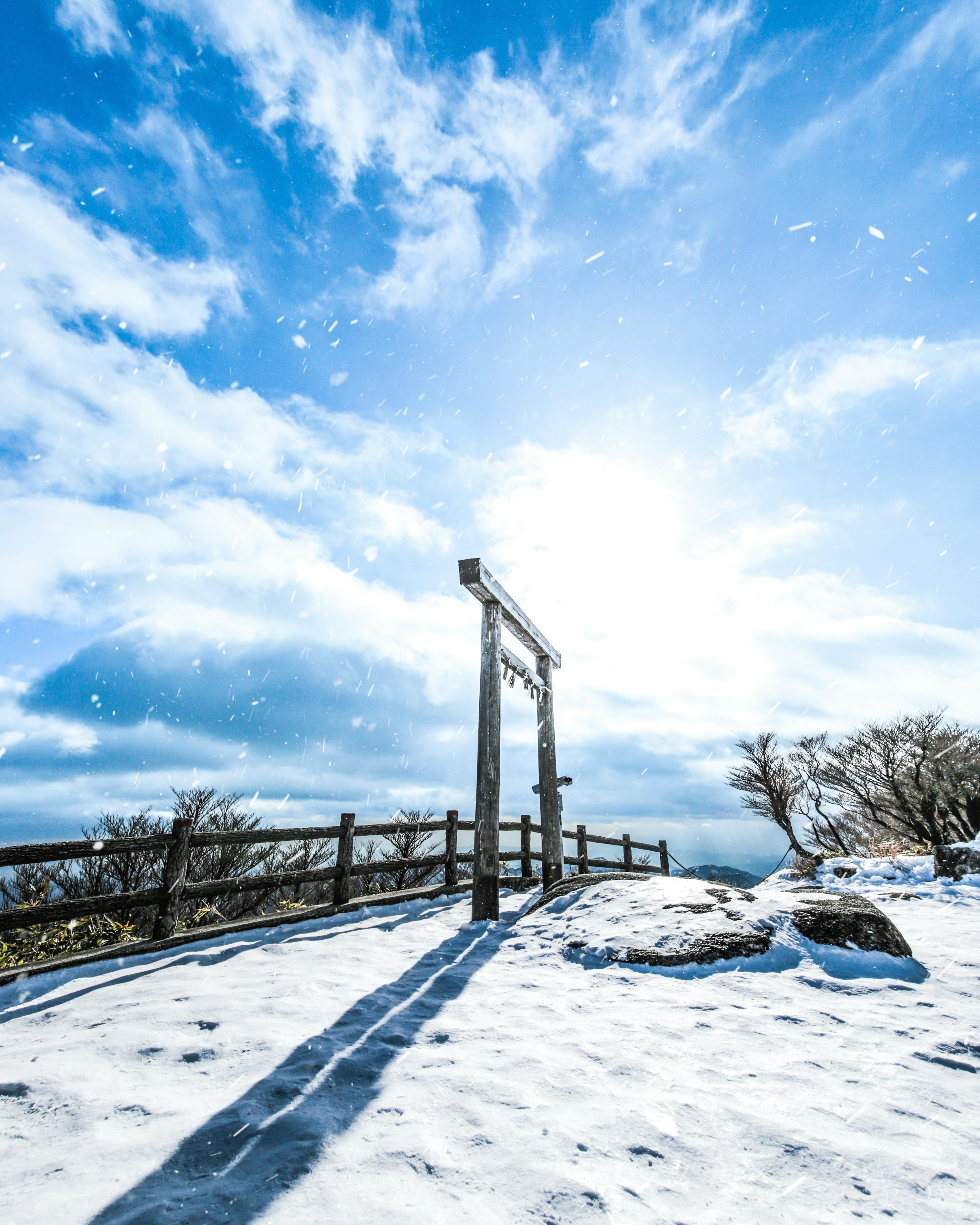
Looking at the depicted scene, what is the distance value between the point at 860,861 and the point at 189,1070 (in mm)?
12783

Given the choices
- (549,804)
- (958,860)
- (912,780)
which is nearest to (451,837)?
(549,804)

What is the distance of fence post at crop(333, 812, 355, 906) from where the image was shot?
6977mm

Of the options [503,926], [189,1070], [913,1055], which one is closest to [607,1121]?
[913,1055]

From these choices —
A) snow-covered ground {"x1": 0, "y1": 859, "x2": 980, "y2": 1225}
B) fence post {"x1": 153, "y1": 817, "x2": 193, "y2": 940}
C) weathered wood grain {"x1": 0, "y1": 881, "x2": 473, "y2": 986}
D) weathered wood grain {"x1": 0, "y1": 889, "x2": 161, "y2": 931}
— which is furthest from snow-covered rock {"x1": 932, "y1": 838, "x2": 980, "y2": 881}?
weathered wood grain {"x1": 0, "y1": 889, "x2": 161, "y2": 931}

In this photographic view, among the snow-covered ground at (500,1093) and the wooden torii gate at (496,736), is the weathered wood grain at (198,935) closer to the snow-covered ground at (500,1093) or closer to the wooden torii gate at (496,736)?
the snow-covered ground at (500,1093)

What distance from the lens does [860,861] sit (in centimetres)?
1112

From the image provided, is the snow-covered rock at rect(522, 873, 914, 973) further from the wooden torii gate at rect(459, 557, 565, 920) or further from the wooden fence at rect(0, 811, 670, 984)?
the wooden fence at rect(0, 811, 670, 984)

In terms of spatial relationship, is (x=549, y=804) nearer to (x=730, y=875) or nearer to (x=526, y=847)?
(x=526, y=847)

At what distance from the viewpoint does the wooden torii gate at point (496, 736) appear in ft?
22.5

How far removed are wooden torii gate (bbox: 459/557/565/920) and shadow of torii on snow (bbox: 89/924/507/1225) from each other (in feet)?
10.7

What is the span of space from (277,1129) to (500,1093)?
3.03 feet

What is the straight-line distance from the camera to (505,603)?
827cm

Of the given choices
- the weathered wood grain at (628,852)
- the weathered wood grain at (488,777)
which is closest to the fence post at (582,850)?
the weathered wood grain at (628,852)

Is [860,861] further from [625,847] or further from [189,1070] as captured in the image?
[189,1070]
